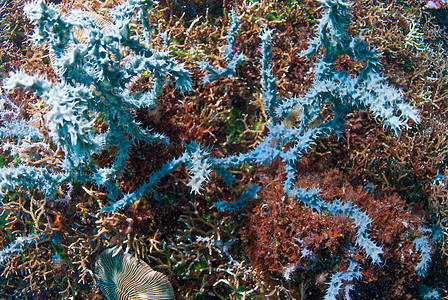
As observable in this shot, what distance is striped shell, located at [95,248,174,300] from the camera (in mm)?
2898

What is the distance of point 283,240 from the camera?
2.91 meters

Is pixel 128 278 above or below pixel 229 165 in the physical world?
below

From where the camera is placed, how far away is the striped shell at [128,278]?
2898 millimetres

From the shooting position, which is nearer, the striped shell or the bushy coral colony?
the bushy coral colony

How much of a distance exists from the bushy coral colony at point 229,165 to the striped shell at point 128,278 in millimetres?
31

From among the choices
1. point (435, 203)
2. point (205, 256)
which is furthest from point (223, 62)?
point (435, 203)

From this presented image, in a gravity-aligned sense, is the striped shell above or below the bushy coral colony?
below

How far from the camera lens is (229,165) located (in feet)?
9.95

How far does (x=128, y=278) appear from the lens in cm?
297

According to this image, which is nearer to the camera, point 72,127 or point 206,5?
point 72,127

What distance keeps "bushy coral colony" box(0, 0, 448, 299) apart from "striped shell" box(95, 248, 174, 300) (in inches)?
1.2

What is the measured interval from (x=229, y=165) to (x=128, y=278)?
1.62m

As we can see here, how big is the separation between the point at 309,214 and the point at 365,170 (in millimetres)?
1137

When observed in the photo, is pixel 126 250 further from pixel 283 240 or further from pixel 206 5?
pixel 206 5
